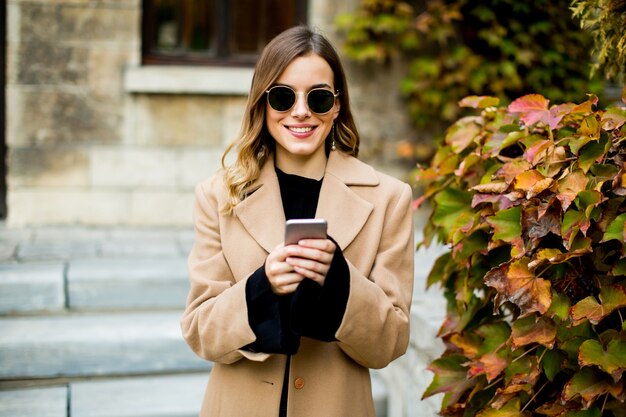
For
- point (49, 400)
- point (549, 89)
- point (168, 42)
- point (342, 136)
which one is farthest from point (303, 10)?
point (342, 136)

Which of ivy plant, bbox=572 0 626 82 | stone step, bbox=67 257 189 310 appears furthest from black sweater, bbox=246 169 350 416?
stone step, bbox=67 257 189 310

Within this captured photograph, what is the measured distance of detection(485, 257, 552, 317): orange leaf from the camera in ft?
6.56

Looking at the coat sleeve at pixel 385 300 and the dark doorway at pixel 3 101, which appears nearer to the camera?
the coat sleeve at pixel 385 300

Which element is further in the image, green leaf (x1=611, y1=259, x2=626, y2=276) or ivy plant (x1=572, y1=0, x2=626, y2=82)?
ivy plant (x1=572, y1=0, x2=626, y2=82)

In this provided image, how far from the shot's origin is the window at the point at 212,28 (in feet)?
19.7

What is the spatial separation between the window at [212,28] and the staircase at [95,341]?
1.98 metres

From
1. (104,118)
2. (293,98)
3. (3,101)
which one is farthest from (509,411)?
(3,101)

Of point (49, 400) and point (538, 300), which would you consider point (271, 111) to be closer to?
point (538, 300)

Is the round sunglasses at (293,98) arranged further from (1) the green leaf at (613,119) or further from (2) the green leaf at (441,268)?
(2) the green leaf at (441,268)

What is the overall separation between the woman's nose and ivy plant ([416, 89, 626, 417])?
1.89ft

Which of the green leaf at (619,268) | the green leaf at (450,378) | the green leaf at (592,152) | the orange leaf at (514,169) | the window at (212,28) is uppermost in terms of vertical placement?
the window at (212,28)

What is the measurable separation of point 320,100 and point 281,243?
0.40 meters

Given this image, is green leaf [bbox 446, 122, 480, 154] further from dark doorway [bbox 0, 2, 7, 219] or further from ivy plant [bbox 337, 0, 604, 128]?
dark doorway [bbox 0, 2, 7, 219]

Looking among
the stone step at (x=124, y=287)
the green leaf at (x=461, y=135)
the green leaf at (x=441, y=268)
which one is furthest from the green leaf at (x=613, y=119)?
the stone step at (x=124, y=287)
